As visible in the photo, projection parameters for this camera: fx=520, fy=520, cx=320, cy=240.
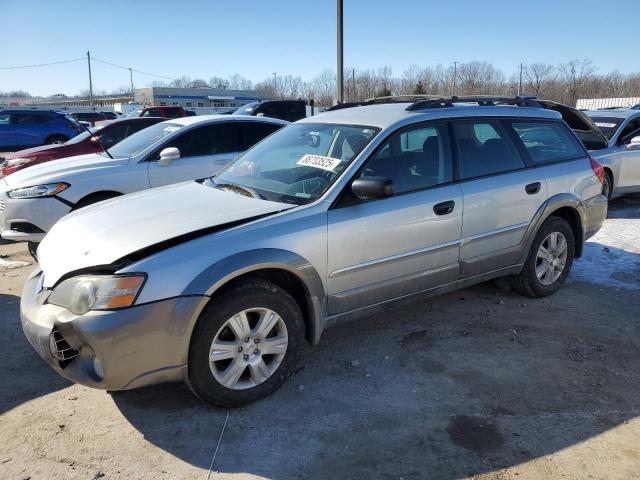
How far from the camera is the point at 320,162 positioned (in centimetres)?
373

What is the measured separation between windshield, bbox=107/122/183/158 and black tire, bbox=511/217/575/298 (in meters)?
4.48

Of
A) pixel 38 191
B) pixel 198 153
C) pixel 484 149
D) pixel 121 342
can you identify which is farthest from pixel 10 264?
pixel 484 149

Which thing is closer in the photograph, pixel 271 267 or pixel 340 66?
pixel 271 267

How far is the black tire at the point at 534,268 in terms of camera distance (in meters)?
4.64

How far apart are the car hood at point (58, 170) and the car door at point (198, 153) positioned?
0.42 meters

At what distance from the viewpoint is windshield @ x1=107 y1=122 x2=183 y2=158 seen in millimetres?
6562

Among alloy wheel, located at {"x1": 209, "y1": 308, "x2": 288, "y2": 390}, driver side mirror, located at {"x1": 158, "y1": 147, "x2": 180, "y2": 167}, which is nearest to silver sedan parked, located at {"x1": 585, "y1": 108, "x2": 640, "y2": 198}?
driver side mirror, located at {"x1": 158, "y1": 147, "x2": 180, "y2": 167}

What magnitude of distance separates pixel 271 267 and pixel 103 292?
0.92 meters

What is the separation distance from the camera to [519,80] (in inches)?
2544

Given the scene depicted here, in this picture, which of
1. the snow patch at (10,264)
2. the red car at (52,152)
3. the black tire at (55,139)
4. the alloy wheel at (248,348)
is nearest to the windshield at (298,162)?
the alloy wheel at (248,348)

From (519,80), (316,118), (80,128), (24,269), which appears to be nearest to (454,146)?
(316,118)

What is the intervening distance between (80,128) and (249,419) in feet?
57.5

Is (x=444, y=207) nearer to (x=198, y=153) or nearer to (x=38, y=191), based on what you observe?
(x=198, y=153)

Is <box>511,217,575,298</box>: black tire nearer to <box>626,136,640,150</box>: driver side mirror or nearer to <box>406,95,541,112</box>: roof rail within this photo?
<box>406,95,541,112</box>: roof rail
